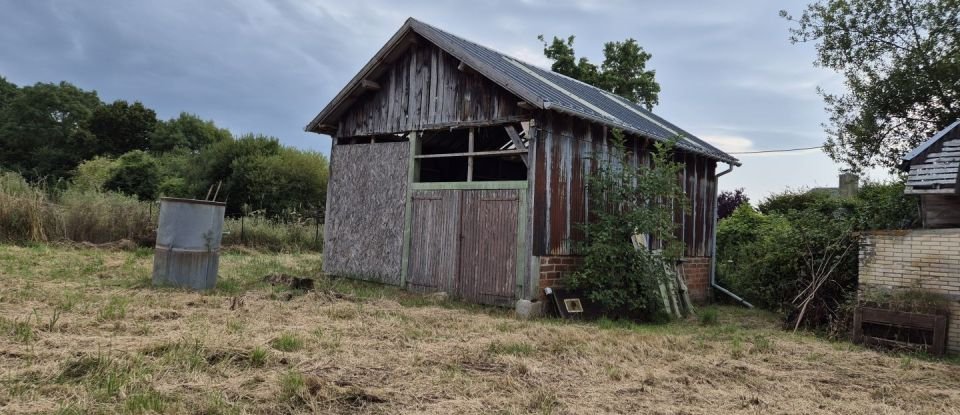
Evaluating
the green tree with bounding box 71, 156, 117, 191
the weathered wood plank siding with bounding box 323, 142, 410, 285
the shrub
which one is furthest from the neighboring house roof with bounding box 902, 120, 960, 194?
the green tree with bounding box 71, 156, 117, 191

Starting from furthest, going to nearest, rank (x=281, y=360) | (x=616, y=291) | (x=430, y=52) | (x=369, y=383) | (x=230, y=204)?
(x=230, y=204), (x=430, y=52), (x=616, y=291), (x=281, y=360), (x=369, y=383)

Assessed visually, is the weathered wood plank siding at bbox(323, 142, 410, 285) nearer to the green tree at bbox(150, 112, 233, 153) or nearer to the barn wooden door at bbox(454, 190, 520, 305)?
the barn wooden door at bbox(454, 190, 520, 305)

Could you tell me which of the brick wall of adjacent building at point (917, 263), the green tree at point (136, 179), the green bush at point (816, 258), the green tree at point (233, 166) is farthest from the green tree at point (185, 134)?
the brick wall of adjacent building at point (917, 263)

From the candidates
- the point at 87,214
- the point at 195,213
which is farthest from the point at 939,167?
the point at 87,214

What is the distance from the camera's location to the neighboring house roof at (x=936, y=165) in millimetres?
7434

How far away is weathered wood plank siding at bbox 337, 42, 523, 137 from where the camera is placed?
363 inches

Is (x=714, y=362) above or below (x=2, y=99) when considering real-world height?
below

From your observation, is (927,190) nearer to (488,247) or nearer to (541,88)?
(541,88)

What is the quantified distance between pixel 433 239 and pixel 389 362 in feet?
16.1

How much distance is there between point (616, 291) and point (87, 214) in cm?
1282

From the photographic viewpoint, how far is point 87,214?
14195 mm

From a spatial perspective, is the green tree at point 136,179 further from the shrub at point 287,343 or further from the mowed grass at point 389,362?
the shrub at point 287,343

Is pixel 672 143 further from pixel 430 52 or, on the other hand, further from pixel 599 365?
pixel 599 365

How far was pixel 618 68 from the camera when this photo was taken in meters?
25.2
